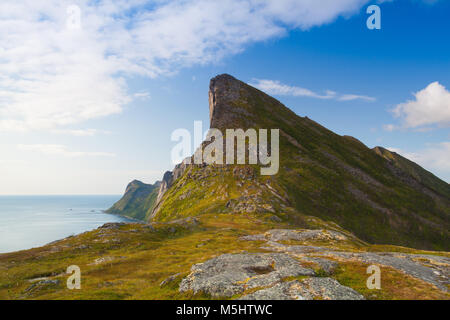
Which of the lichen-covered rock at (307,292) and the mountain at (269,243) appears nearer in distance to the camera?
the lichen-covered rock at (307,292)

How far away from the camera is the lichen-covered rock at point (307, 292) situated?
23.9 meters

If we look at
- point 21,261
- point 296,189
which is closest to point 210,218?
point 296,189

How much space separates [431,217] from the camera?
150 m

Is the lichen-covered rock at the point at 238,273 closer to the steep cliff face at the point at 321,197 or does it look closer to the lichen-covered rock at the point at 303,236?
the lichen-covered rock at the point at 303,236

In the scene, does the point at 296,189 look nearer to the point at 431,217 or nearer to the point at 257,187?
the point at 257,187

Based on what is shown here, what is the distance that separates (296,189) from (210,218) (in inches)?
2230

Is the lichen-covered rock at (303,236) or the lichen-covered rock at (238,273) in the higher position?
the lichen-covered rock at (238,273)

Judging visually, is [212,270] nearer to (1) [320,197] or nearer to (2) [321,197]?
(1) [320,197]

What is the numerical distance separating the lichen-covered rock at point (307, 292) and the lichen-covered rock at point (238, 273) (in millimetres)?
2334

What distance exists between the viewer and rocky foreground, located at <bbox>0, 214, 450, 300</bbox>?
88.0ft

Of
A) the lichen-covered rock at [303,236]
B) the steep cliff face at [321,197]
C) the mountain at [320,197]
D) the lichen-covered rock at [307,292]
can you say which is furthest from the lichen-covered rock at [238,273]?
the steep cliff face at [321,197]

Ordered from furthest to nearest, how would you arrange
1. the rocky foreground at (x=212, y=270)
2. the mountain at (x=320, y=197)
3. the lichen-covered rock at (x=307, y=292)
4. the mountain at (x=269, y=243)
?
the mountain at (x=320, y=197) → the mountain at (x=269, y=243) → the rocky foreground at (x=212, y=270) → the lichen-covered rock at (x=307, y=292)

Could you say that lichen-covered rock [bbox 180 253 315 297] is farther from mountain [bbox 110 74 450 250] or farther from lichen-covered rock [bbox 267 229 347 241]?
mountain [bbox 110 74 450 250]
